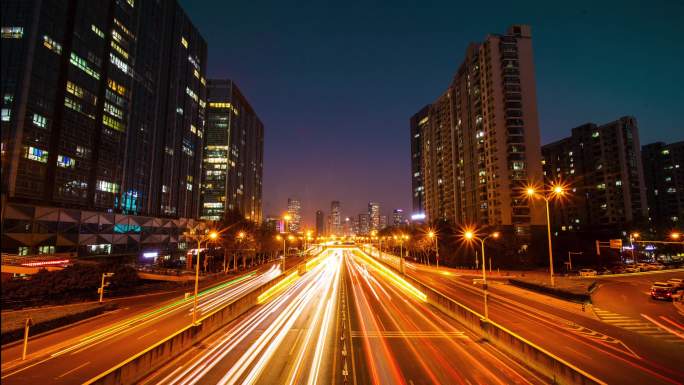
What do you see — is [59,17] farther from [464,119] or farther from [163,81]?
[464,119]

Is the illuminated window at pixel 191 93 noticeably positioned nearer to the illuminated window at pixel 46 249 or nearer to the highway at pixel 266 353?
the illuminated window at pixel 46 249

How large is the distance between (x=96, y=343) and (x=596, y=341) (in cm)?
3781

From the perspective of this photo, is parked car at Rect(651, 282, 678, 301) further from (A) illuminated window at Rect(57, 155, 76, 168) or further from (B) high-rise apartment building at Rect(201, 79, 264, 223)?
(B) high-rise apartment building at Rect(201, 79, 264, 223)

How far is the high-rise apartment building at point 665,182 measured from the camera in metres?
141

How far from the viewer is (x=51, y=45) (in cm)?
6581

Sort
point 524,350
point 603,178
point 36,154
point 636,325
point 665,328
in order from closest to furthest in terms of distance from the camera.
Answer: point 524,350 < point 665,328 < point 636,325 < point 36,154 < point 603,178

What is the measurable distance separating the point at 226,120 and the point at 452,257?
129371 millimetres

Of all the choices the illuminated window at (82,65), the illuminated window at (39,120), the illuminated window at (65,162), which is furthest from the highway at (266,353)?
the illuminated window at (82,65)

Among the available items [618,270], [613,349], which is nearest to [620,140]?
[618,270]

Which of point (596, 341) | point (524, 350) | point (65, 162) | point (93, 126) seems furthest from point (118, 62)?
point (596, 341)

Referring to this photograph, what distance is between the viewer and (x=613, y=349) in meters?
23.9

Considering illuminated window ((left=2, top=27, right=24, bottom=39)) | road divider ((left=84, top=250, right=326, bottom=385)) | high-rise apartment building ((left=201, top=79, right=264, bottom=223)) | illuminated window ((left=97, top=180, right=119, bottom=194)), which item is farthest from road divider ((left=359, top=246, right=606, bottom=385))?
high-rise apartment building ((left=201, top=79, right=264, bottom=223))

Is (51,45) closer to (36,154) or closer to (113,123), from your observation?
(113,123)

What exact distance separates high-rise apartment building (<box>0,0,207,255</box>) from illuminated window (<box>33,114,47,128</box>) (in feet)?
0.63
